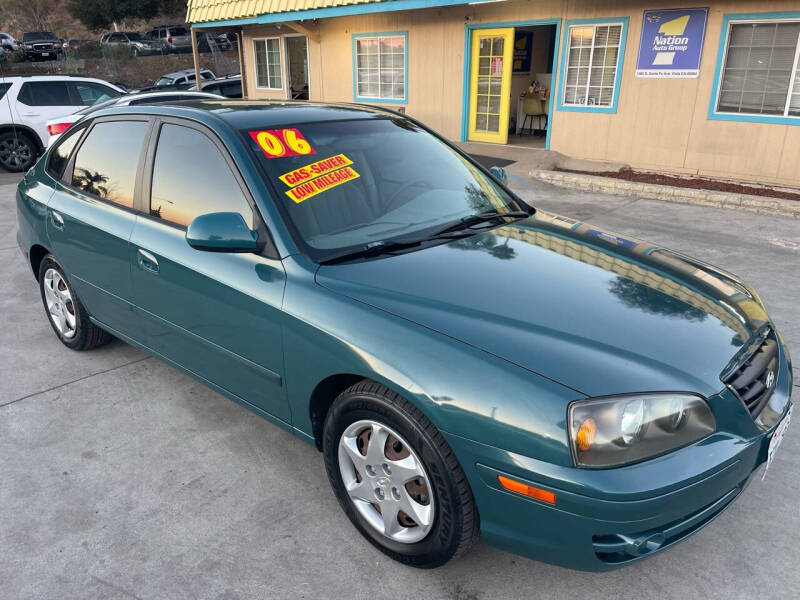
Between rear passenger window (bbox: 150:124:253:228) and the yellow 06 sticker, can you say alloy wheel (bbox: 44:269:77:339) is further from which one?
the yellow 06 sticker

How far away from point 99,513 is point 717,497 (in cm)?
252

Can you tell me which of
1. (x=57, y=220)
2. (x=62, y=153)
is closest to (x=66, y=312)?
(x=57, y=220)

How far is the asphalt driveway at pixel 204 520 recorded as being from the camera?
2.36 meters

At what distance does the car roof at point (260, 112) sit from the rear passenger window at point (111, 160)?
0.14 meters

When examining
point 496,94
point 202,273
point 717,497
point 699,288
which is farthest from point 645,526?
point 496,94

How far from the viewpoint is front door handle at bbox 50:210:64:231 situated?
3.90m

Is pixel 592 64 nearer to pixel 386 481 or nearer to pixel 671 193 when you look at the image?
pixel 671 193

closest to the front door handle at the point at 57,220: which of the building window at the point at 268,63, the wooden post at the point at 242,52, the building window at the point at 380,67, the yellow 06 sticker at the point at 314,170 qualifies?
the yellow 06 sticker at the point at 314,170

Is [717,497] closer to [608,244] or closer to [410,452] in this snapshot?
[410,452]

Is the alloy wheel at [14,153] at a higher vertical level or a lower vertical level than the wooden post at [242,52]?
lower

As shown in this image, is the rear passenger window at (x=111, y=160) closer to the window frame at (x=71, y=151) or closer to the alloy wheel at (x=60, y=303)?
the window frame at (x=71, y=151)

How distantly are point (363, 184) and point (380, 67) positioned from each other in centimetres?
1206

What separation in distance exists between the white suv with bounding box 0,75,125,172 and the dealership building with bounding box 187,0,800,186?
430 centimetres

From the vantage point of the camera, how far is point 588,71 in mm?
10648
